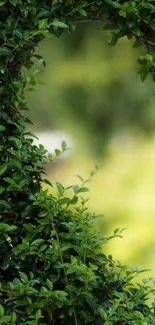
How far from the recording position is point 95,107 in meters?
6.68

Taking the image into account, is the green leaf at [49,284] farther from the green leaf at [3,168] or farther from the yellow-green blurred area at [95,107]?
the yellow-green blurred area at [95,107]

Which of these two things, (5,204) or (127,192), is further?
(127,192)

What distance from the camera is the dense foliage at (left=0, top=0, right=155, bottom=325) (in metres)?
1.70

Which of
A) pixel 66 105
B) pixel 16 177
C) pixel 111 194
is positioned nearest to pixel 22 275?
pixel 16 177

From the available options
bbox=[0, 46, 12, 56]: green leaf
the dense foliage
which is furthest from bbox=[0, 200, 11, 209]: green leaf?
bbox=[0, 46, 12, 56]: green leaf

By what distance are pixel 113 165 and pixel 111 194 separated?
26 cm

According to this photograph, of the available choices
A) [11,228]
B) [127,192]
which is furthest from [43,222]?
[127,192]

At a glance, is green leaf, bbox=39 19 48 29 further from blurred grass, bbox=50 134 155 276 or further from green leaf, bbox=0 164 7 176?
blurred grass, bbox=50 134 155 276

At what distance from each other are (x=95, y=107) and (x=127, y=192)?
3.57 feet

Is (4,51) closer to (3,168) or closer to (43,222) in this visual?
(3,168)

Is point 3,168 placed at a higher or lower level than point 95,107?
lower

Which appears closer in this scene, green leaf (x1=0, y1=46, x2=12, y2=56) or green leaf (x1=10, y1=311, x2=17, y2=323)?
green leaf (x1=10, y1=311, x2=17, y2=323)

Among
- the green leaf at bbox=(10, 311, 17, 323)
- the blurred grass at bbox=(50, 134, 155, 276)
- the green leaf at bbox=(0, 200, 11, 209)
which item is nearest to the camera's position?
the green leaf at bbox=(10, 311, 17, 323)

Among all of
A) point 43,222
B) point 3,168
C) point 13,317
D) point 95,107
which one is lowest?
point 13,317
